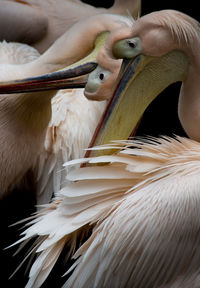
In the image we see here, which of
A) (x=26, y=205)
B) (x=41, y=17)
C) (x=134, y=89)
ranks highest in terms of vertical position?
(x=41, y=17)

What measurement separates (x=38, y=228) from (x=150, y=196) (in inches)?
14.7

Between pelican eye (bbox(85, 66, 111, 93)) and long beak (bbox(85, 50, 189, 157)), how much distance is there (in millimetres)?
155

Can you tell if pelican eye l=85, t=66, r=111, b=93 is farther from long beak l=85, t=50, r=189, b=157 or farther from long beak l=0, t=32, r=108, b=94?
long beak l=85, t=50, r=189, b=157

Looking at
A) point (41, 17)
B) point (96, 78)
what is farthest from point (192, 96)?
point (41, 17)

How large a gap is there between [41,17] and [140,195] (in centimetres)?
167

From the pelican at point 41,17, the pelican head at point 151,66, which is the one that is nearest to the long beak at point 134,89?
the pelican head at point 151,66

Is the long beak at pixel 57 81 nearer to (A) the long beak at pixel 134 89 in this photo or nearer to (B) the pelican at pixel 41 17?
(A) the long beak at pixel 134 89

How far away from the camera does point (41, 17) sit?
3.18m

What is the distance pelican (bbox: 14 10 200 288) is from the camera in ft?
5.76

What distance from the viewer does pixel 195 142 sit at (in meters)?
1.97

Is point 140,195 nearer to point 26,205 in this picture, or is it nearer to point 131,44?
point 131,44

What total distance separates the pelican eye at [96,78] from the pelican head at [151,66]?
11cm

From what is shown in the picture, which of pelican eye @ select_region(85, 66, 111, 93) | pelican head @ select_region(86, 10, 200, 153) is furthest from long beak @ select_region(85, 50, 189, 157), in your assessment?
pelican eye @ select_region(85, 66, 111, 93)

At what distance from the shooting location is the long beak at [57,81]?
2158mm
